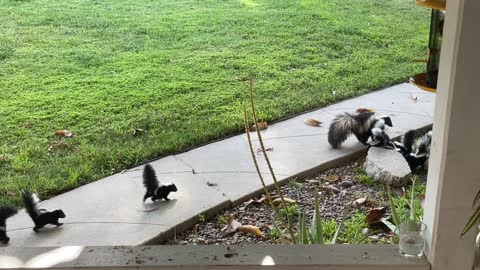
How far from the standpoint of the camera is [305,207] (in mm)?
2848

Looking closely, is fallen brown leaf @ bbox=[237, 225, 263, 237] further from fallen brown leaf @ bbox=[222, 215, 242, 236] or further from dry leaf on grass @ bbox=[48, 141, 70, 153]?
dry leaf on grass @ bbox=[48, 141, 70, 153]

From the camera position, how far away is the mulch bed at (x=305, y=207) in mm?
2596

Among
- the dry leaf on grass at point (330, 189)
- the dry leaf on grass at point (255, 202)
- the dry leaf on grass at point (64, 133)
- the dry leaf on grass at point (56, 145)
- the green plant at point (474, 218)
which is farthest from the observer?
the dry leaf on grass at point (64, 133)

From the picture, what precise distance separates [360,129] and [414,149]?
1.04ft

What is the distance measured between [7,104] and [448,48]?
11.4 feet

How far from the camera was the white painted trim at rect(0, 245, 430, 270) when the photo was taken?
166 centimetres

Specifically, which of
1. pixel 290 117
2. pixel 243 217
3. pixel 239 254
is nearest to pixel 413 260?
pixel 239 254

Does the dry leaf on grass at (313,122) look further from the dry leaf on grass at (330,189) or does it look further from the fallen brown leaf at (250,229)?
the fallen brown leaf at (250,229)

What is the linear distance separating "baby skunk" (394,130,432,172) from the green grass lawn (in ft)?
3.00

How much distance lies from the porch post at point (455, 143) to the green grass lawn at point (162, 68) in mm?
1941

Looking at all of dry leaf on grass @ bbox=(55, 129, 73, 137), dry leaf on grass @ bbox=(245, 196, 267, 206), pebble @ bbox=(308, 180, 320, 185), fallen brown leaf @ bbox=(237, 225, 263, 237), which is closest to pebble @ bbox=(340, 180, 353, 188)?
pebble @ bbox=(308, 180, 320, 185)

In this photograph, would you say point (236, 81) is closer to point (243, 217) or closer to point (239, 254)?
point (243, 217)

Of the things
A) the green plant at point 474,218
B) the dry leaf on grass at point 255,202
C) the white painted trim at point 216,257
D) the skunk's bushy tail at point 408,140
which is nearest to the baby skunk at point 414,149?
the skunk's bushy tail at point 408,140

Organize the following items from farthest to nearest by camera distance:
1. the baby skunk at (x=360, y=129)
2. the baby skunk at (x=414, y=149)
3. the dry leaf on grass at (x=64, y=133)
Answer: the dry leaf on grass at (x=64, y=133) → the baby skunk at (x=360, y=129) → the baby skunk at (x=414, y=149)
